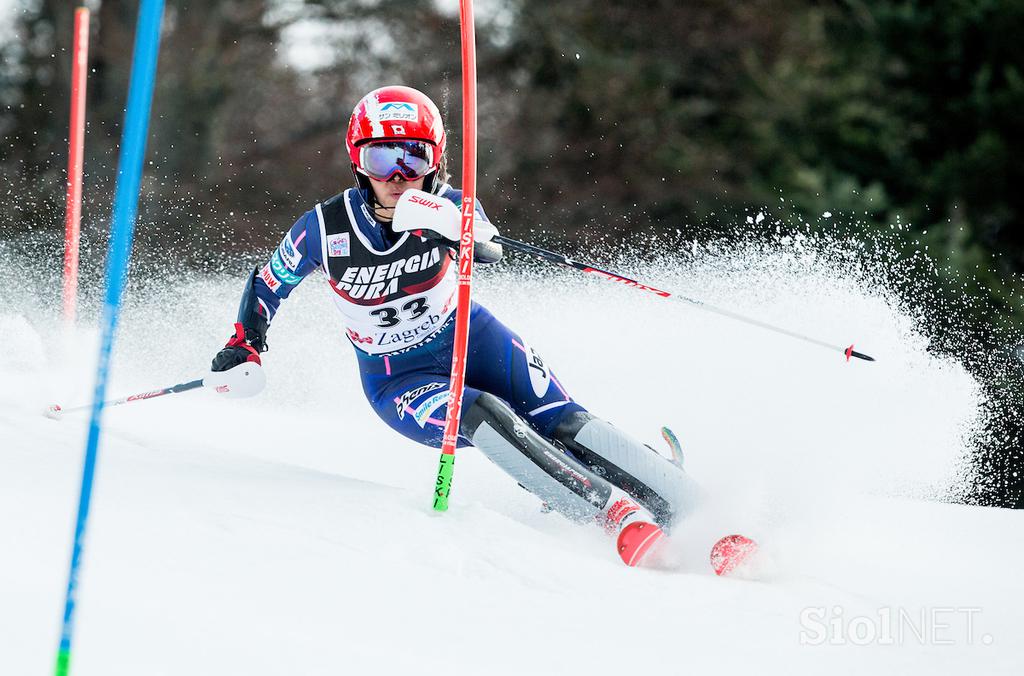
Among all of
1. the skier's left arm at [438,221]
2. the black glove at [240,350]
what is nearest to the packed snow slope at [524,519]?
the black glove at [240,350]

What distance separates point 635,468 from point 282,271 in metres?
1.45

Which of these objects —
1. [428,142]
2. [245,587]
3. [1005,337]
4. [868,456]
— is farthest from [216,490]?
[1005,337]

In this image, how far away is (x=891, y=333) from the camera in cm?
578

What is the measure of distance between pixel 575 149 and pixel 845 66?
4647mm

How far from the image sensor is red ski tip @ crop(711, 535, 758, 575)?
3145mm

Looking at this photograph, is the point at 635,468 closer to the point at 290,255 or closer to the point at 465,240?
the point at 465,240

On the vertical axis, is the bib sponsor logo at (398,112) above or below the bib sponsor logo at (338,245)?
above

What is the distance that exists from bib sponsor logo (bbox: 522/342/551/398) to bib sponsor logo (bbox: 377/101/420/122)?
37.7 inches

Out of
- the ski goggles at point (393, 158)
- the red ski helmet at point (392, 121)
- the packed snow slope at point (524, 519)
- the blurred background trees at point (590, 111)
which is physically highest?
the blurred background trees at point (590, 111)

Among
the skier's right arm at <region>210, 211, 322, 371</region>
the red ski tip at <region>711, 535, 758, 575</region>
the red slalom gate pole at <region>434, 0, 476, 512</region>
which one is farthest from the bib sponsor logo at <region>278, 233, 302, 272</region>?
the red ski tip at <region>711, 535, 758, 575</region>

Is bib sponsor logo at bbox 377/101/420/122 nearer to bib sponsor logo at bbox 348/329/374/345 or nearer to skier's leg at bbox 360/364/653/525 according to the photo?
bib sponsor logo at bbox 348/329/374/345

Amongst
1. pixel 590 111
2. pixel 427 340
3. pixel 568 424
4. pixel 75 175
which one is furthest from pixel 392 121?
pixel 590 111

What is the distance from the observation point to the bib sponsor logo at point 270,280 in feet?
12.8

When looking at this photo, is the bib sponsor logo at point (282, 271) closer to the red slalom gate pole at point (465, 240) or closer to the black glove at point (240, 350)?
the black glove at point (240, 350)
